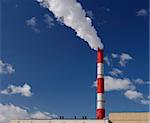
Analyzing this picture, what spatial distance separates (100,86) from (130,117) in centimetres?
819

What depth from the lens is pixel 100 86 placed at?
169 feet

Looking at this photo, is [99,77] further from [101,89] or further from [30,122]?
[30,122]

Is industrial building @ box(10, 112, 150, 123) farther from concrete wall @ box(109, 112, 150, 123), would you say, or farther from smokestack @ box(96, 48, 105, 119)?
smokestack @ box(96, 48, 105, 119)

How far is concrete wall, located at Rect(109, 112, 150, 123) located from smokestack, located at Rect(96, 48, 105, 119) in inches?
140

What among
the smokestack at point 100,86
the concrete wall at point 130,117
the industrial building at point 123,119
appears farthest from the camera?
the smokestack at point 100,86

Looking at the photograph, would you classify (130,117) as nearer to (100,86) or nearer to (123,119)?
(123,119)

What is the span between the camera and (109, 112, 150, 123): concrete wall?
44781 millimetres

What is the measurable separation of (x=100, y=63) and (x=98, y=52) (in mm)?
2098

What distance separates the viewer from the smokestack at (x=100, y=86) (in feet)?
164

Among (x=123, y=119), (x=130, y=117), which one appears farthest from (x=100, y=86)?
(x=130, y=117)

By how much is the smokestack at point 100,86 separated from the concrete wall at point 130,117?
3546 mm

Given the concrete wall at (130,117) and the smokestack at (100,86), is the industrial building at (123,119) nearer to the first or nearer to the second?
the concrete wall at (130,117)

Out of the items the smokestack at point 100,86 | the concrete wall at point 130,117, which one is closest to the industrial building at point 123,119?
the concrete wall at point 130,117

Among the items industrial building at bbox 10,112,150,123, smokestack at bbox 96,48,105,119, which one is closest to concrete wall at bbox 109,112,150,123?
industrial building at bbox 10,112,150,123
